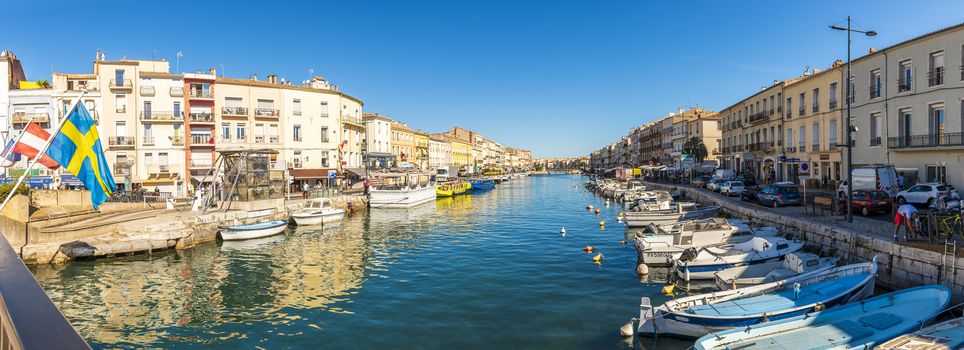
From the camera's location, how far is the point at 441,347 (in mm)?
12109

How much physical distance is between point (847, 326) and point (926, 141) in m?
27.0

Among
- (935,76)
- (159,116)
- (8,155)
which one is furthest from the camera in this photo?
(159,116)

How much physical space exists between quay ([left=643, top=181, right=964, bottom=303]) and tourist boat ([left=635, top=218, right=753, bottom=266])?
112 inches

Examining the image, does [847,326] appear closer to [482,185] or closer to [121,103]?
[121,103]

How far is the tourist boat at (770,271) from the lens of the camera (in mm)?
15820

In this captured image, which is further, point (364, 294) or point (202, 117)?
point (202, 117)

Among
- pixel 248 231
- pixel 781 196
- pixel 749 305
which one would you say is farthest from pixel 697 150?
pixel 749 305

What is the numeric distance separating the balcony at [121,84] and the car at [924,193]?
198ft

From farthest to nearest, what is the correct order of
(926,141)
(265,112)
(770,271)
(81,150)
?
1. (265,112)
2. (926,141)
3. (770,271)
4. (81,150)

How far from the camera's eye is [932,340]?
29.2 ft

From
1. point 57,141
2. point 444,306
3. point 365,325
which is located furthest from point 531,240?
point 57,141

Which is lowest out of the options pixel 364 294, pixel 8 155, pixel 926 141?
pixel 364 294

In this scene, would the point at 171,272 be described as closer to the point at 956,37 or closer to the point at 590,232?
the point at 590,232

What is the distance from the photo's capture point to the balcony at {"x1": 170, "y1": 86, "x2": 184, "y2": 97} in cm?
4738
